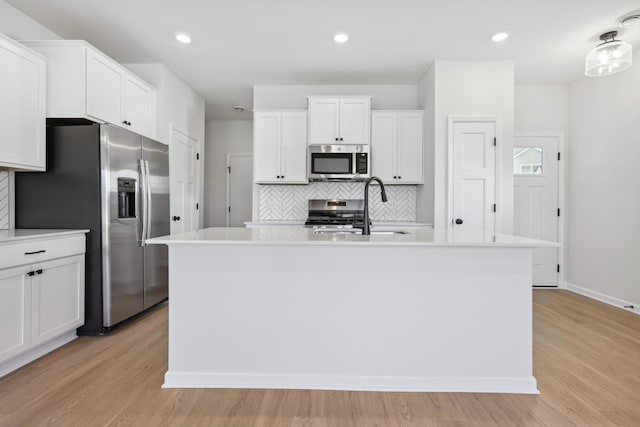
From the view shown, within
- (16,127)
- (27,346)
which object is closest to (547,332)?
(27,346)

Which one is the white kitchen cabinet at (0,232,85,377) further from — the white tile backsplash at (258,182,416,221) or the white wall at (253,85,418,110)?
the white wall at (253,85,418,110)

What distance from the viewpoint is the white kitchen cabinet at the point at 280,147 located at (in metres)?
4.42

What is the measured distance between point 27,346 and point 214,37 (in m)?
2.95

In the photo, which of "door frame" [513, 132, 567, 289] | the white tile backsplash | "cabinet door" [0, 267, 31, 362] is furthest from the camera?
the white tile backsplash

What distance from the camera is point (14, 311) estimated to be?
2.17 meters

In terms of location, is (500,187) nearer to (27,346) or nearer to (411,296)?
(411,296)

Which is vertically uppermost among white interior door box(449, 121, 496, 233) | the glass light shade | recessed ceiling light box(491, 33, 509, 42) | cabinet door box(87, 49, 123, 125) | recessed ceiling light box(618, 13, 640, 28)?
recessed ceiling light box(491, 33, 509, 42)

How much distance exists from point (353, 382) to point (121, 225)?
7.51ft

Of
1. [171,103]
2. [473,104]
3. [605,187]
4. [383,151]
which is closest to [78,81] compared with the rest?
[171,103]

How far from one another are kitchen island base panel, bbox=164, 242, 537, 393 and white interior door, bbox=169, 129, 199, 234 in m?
2.67

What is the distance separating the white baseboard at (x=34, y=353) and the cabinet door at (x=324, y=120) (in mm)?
3076

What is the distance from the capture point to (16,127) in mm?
2467

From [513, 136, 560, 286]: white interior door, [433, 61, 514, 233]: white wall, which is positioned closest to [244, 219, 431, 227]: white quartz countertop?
[433, 61, 514, 233]: white wall

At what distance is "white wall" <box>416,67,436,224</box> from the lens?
4.02m
